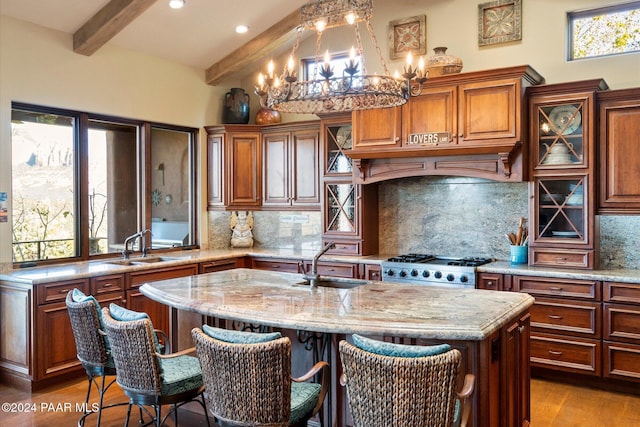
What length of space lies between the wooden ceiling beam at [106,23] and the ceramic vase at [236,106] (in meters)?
1.79

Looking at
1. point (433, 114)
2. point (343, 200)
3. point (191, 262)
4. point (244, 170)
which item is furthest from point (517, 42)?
point (191, 262)

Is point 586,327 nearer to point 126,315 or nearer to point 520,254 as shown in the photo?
point 520,254

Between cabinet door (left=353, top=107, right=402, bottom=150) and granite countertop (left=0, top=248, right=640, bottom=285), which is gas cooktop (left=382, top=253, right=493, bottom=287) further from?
cabinet door (left=353, top=107, right=402, bottom=150)

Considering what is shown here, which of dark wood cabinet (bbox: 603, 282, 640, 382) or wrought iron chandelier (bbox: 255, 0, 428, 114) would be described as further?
dark wood cabinet (bbox: 603, 282, 640, 382)

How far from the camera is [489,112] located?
457 centimetres

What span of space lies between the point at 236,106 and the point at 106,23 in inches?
79.4

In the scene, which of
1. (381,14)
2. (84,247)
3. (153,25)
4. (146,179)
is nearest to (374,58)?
(381,14)

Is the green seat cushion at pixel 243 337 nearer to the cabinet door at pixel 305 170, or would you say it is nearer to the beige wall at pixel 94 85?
the beige wall at pixel 94 85

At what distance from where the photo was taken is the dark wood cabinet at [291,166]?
5945 millimetres

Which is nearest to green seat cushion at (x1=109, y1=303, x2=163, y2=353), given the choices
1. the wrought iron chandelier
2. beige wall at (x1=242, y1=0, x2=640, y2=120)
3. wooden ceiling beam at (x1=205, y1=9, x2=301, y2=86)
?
the wrought iron chandelier

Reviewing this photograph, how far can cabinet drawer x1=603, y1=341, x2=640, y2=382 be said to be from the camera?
397 centimetres

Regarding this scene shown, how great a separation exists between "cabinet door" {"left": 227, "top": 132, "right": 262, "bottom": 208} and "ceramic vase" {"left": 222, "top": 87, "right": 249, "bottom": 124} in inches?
10.1

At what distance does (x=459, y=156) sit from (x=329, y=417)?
2.87m

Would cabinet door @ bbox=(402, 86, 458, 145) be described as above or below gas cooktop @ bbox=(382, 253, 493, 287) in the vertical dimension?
above
